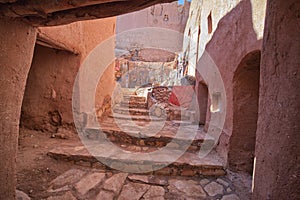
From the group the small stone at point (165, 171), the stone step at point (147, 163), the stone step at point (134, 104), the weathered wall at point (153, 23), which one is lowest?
the small stone at point (165, 171)

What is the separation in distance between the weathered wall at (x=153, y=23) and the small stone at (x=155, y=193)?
1564cm

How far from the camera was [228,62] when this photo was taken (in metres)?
2.82

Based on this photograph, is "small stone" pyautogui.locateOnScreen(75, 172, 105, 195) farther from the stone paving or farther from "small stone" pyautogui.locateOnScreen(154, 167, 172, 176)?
"small stone" pyautogui.locateOnScreen(154, 167, 172, 176)

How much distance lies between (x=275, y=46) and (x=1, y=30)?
173 centimetres

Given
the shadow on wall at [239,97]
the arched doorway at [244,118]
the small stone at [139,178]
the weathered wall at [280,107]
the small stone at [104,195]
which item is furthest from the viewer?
the arched doorway at [244,118]

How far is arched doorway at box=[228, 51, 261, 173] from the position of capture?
2.51 m

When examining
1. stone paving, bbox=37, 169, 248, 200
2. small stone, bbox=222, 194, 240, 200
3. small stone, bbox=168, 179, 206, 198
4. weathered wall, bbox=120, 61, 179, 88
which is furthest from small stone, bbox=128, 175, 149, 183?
weathered wall, bbox=120, 61, 179, 88

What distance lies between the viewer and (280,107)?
971mm

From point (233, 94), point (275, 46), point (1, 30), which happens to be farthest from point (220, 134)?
point (1, 30)

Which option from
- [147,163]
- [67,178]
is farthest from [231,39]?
[67,178]

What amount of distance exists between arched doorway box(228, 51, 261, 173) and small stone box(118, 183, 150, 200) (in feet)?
4.49

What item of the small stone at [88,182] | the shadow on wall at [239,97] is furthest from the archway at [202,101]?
the small stone at [88,182]

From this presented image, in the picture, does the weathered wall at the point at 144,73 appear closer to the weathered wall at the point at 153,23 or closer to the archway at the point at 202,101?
the weathered wall at the point at 153,23

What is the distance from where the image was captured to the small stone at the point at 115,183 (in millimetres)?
1991
